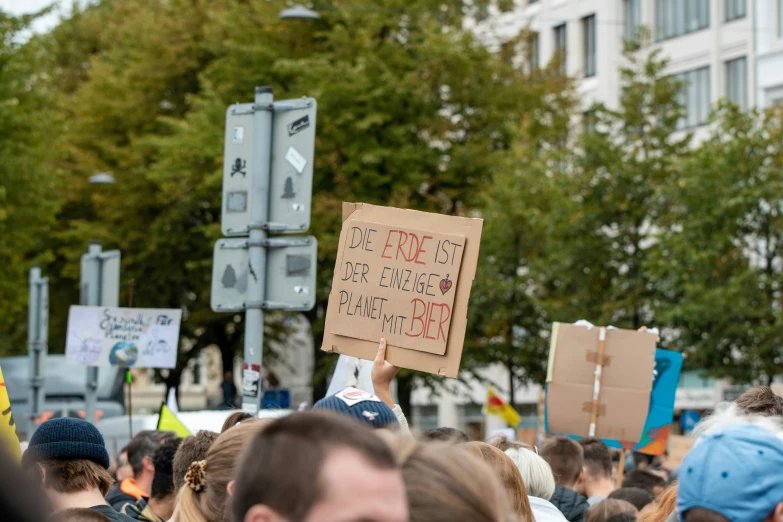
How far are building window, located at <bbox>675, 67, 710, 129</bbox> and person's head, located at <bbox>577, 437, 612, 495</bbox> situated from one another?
29284mm

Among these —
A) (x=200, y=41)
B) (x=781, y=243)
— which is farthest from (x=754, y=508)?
(x=200, y=41)

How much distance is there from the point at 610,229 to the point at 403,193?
4.23m

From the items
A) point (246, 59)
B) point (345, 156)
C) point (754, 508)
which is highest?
point (246, 59)

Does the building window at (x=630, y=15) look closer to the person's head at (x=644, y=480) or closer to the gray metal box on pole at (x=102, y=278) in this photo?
the gray metal box on pole at (x=102, y=278)

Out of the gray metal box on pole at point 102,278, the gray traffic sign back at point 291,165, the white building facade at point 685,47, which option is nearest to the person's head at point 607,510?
the gray traffic sign back at point 291,165

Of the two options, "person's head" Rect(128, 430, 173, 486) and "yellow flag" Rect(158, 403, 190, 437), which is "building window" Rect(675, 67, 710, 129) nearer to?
"yellow flag" Rect(158, 403, 190, 437)

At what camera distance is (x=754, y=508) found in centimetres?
271

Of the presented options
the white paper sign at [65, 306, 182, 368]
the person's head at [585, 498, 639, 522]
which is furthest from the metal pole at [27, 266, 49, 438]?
the person's head at [585, 498, 639, 522]

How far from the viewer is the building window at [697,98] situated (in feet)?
120

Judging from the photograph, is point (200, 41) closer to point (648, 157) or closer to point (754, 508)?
point (648, 157)

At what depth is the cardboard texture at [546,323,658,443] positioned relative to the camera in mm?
9203

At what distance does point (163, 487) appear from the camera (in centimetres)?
642

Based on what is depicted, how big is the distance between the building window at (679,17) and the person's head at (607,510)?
32.1 meters

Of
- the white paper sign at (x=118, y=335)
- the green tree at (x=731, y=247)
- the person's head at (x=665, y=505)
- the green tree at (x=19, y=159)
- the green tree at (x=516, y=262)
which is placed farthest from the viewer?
the green tree at (x=516, y=262)
